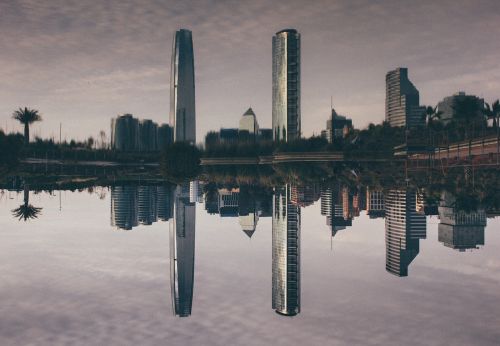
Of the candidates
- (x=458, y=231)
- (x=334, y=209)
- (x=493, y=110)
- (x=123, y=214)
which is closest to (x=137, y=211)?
(x=123, y=214)

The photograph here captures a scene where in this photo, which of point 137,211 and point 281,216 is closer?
point 137,211

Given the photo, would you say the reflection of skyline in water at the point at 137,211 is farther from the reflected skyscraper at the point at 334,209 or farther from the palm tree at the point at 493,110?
the palm tree at the point at 493,110

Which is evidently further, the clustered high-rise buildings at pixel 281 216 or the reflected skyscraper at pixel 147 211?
the reflected skyscraper at pixel 147 211

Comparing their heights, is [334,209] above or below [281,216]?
below

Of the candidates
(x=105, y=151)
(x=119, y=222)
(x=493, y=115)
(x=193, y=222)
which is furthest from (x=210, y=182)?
(x=493, y=115)

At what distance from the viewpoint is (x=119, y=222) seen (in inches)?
3927

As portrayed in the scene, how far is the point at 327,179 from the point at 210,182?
46.5m

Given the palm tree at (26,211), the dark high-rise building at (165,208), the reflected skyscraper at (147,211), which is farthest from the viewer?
the reflected skyscraper at (147,211)

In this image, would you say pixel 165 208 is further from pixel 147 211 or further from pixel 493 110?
pixel 493 110

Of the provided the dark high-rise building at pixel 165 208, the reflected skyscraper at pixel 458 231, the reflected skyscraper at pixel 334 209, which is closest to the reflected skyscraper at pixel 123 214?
the dark high-rise building at pixel 165 208

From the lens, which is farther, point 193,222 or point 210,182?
point 210,182

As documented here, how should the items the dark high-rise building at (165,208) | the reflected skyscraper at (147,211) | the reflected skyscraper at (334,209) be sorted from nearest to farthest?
the reflected skyscraper at (334,209)
the dark high-rise building at (165,208)
the reflected skyscraper at (147,211)

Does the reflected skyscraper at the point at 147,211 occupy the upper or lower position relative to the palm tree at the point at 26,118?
lower

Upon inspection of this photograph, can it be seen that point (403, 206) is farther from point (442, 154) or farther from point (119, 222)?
point (119, 222)
